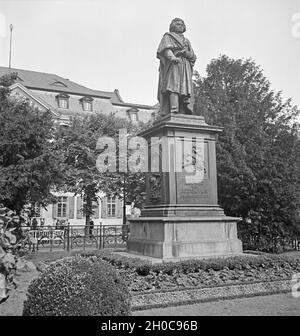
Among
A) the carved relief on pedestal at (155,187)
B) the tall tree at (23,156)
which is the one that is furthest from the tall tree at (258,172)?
the tall tree at (23,156)

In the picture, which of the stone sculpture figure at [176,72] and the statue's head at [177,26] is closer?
the stone sculpture figure at [176,72]

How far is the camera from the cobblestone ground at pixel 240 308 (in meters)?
6.35

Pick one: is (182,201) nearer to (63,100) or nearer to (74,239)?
(74,239)

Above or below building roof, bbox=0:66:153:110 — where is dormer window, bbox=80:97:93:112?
below

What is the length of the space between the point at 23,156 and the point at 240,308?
1103 centimetres

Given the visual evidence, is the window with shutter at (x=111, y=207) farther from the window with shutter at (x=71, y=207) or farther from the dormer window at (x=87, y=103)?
the dormer window at (x=87, y=103)

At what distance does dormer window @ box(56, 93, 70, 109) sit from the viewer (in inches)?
1875

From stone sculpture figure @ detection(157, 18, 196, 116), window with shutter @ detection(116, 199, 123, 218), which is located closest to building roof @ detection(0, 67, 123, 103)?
window with shutter @ detection(116, 199, 123, 218)

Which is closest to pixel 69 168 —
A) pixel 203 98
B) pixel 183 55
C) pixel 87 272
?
pixel 203 98

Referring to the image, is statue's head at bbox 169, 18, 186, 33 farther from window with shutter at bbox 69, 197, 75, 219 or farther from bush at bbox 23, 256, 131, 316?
window with shutter at bbox 69, 197, 75, 219

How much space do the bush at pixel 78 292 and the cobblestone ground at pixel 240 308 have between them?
159 centimetres

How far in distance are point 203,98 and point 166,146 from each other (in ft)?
43.3
